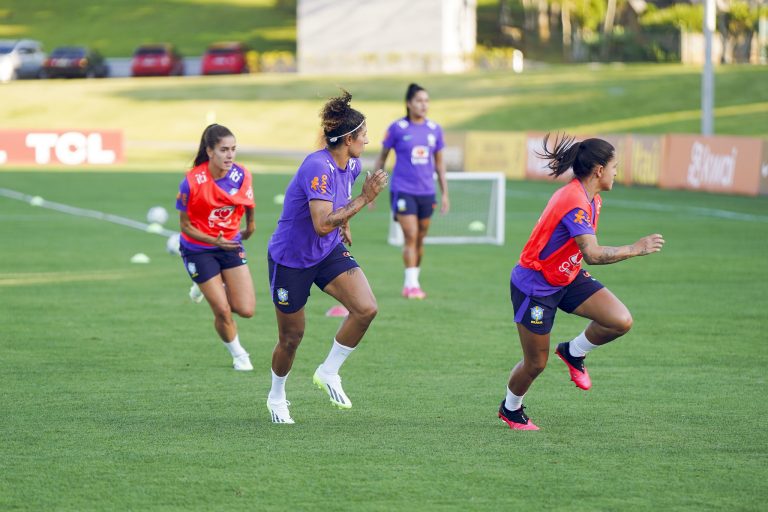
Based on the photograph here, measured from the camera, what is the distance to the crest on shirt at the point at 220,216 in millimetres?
9930

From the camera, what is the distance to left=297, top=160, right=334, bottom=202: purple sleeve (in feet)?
24.8

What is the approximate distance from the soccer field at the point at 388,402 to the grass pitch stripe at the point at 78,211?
4.55 m

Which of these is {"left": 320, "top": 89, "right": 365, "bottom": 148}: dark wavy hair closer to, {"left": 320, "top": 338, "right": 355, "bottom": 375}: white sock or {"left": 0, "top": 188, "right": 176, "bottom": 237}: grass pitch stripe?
{"left": 320, "top": 338, "right": 355, "bottom": 375}: white sock

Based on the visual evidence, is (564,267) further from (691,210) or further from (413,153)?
(691,210)

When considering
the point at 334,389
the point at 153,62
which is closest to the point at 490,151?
the point at 334,389

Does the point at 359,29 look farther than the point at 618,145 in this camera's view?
Yes

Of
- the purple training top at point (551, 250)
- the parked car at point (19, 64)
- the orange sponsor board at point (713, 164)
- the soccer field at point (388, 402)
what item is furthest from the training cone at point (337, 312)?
the parked car at point (19, 64)

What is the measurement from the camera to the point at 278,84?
58.1m

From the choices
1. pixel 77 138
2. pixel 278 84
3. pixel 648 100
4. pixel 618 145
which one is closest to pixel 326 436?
pixel 618 145

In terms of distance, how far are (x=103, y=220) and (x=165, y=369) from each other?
1311 cm

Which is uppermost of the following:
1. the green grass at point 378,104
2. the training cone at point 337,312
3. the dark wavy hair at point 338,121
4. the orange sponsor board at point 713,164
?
the dark wavy hair at point 338,121

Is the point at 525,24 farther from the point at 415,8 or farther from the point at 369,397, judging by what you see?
the point at 369,397

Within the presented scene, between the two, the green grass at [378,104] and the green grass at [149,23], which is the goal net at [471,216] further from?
the green grass at [149,23]

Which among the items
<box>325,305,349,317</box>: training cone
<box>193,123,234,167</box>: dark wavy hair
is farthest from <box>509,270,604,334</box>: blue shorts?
<box>325,305,349,317</box>: training cone
